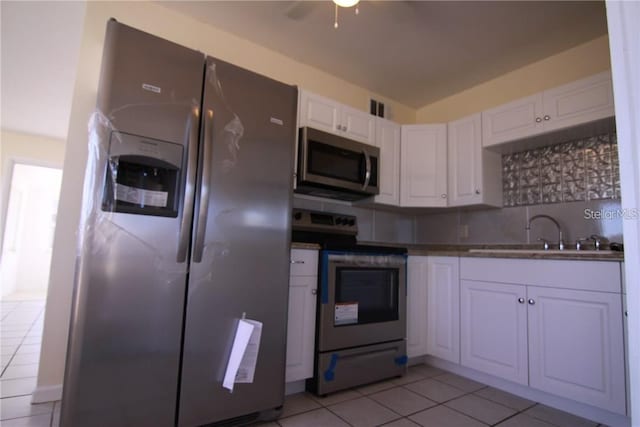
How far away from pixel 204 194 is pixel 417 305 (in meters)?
1.79

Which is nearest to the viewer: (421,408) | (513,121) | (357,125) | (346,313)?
(421,408)

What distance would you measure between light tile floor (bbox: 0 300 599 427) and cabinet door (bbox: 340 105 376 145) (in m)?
1.82

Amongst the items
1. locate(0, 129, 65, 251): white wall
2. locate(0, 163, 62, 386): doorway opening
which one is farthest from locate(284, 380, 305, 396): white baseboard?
locate(0, 129, 65, 251): white wall

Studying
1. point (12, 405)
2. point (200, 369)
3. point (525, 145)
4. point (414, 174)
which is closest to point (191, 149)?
point (200, 369)

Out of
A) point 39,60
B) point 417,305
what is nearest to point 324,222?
point 417,305

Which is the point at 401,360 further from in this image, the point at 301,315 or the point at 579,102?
the point at 579,102

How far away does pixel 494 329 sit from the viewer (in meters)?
2.13

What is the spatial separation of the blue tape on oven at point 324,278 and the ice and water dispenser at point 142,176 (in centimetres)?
92

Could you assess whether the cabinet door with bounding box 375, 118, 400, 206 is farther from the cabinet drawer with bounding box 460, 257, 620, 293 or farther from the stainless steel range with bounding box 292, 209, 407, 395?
the cabinet drawer with bounding box 460, 257, 620, 293

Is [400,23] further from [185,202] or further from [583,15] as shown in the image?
[185,202]

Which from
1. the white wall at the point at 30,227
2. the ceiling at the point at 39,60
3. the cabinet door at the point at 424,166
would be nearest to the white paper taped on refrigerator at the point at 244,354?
the cabinet door at the point at 424,166

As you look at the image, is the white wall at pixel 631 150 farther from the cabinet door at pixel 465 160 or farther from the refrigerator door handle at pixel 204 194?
the cabinet door at pixel 465 160

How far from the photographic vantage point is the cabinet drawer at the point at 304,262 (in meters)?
1.96

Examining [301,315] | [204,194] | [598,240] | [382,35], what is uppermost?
[382,35]
